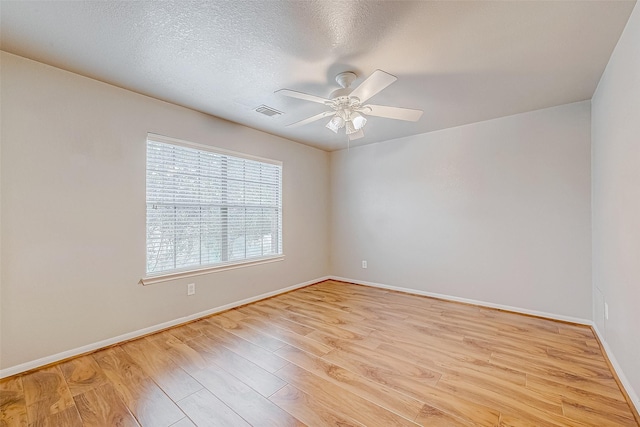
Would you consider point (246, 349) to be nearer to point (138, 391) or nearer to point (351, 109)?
point (138, 391)

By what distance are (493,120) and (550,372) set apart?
2.76 metres

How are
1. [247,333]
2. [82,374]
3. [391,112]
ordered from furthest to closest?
[247,333]
[391,112]
[82,374]

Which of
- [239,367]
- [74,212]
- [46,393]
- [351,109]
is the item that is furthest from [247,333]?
[351,109]

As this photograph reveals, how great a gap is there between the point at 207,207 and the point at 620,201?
12.2ft

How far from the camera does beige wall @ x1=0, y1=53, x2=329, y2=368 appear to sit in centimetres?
207

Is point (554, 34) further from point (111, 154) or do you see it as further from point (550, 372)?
point (111, 154)

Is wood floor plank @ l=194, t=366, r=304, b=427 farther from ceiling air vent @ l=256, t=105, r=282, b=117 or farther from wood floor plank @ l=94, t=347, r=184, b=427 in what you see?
ceiling air vent @ l=256, t=105, r=282, b=117

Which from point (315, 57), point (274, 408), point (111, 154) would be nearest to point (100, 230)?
point (111, 154)

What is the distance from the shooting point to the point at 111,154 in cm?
254

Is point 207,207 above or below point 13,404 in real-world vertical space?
above

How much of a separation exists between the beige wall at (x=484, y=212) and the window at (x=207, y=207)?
1594 mm

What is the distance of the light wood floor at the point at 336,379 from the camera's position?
161 cm

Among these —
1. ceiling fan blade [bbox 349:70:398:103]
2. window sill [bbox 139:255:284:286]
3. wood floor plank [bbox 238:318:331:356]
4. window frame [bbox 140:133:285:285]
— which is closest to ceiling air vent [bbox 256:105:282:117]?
window frame [bbox 140:133:285:285]

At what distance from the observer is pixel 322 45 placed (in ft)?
6.36
